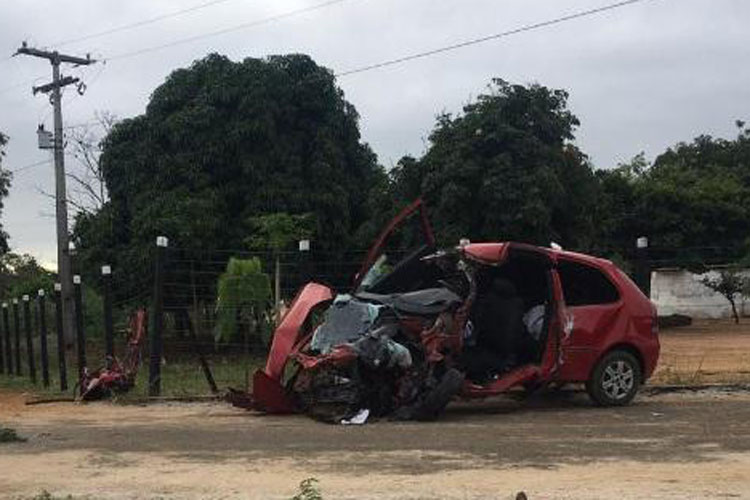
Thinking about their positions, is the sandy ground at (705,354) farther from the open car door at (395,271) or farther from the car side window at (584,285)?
the open car door at (395,271)

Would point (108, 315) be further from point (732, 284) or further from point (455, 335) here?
point (732, 284)

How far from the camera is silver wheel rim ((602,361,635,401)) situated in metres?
12.0

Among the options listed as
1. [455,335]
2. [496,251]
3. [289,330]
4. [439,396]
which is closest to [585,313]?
[496,251]

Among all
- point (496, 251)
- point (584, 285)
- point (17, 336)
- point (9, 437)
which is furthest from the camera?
point (17, 336)

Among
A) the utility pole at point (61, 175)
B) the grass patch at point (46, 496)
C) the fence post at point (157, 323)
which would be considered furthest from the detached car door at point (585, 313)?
the utility pole at point (61, 175)

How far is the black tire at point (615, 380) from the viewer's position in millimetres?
11914

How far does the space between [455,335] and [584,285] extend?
1.96 meters

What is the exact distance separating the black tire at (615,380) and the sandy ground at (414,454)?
234mm

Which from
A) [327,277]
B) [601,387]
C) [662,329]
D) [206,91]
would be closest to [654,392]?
[601,387]

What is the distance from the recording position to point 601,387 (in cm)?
1193

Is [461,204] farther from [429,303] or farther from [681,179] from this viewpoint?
[681,179]

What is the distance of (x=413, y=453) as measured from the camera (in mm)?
8797

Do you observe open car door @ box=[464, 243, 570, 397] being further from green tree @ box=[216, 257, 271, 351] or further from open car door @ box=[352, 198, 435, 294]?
green tree @ box=[216, 257, 271, 351]

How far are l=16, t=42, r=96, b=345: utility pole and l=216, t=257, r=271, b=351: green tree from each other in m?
14.2
